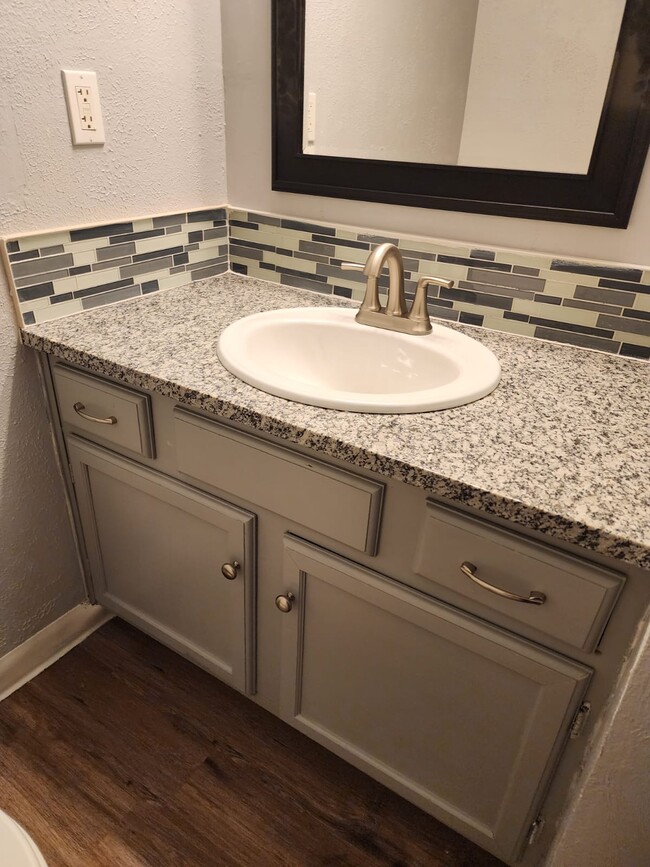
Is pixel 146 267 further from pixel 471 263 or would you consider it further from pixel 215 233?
pixel 471 263

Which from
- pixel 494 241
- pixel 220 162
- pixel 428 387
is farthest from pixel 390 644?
pixel 220 162

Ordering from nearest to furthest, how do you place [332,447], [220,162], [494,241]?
[332,447], [494,241], [220,162]

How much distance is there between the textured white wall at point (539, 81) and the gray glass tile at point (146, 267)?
684 mm

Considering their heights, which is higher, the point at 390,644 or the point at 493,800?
the point at 390,644

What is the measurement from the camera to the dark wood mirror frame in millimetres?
880

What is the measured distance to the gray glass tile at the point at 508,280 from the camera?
41.8 inches

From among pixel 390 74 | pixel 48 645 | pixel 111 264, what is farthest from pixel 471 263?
pixel 48 645

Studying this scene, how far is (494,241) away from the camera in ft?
3.56

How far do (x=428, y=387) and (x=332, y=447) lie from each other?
0.35m

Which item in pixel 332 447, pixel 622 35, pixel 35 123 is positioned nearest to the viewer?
pixel 332 447

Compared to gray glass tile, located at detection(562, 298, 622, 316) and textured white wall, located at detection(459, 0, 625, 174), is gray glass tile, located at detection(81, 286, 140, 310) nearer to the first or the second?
textured white wall, located at detection(459, 0, 625, 174)

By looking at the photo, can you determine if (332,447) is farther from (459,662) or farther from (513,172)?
(513,172)

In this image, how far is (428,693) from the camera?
88cm

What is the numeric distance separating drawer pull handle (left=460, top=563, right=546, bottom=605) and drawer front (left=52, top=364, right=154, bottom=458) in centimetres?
59
